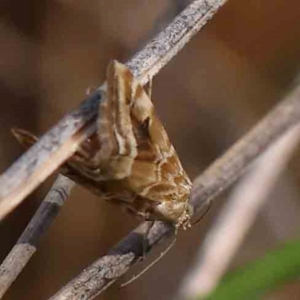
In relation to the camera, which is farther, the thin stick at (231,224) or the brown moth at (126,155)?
the thin stick at (231,224)

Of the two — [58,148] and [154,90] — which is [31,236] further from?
[154,90]

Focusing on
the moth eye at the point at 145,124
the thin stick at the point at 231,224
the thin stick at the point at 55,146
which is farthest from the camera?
the thin stick at the point at 231,224

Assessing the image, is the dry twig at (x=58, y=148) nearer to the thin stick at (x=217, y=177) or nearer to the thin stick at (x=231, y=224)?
the thin stick at (x=217, y=177)

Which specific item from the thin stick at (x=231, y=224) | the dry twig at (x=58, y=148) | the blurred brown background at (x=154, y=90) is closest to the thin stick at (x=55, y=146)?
the dry twig at (x=58, y=148)

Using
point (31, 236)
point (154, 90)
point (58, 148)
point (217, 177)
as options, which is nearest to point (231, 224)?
point (217, 177)

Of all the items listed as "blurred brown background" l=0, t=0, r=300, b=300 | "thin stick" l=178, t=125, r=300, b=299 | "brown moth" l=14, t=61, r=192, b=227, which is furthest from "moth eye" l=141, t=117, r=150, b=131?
"blurred brown background" l=0, t=0, r=300, b=300
